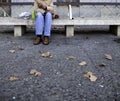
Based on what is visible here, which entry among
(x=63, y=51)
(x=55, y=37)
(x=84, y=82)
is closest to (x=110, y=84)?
(x=84, y=82)

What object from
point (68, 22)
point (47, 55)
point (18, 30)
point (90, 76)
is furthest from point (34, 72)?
point (18, 30)

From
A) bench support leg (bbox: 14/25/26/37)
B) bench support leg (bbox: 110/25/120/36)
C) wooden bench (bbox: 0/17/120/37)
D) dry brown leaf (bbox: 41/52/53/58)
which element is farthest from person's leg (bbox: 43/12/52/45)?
bench support leg (bbox: 110/25/120/36)

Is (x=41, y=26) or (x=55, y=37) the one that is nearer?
(x=41, y=26)

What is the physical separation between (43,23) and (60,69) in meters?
2.24

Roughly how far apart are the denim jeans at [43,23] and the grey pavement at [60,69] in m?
0.30

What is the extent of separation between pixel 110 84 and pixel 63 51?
2.15 m

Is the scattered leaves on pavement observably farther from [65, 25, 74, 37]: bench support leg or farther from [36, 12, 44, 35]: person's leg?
[65, 25, 74, 37]: bench support leg

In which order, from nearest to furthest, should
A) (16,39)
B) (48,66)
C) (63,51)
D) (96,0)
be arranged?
1. (48,66)
2. (63,51)
3. (16,39)
4. (96,0)

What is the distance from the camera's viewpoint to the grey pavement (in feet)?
14.8

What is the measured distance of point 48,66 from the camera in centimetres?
579

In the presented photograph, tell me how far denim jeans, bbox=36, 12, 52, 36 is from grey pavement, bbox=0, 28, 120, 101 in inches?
12.0

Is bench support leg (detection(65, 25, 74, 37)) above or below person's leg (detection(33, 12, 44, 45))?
below

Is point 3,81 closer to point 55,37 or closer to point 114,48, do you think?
point 114,48

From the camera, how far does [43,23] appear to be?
7.64 meters
